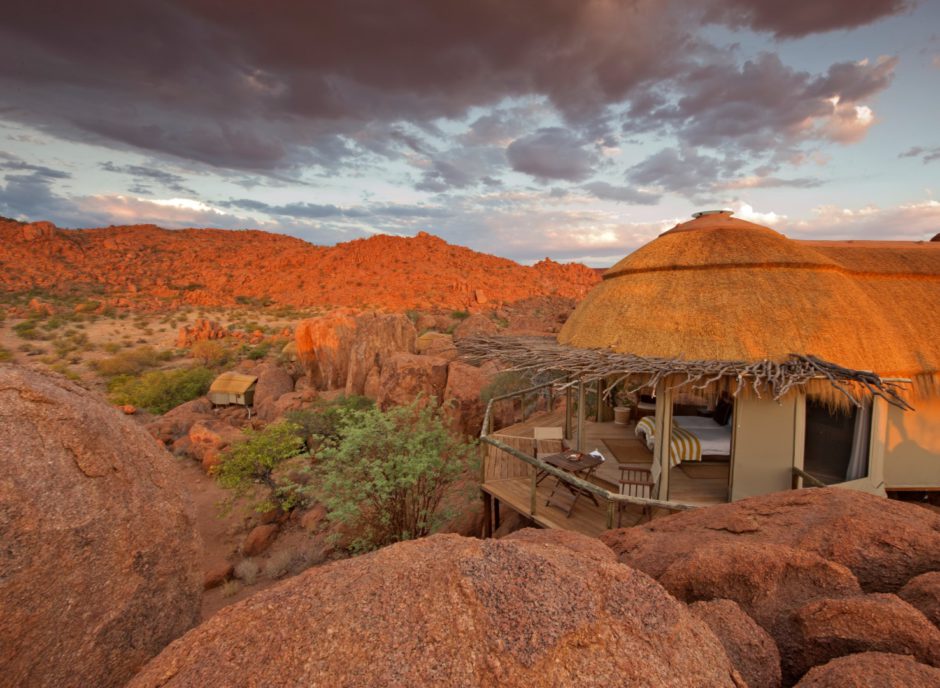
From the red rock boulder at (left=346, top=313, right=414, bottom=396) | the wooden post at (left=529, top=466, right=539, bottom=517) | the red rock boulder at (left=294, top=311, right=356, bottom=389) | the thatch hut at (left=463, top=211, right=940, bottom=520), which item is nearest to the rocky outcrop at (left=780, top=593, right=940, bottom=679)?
the thatch hut at (left=463, top=211, right=940, bottom=520)

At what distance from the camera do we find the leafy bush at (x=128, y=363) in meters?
23.4

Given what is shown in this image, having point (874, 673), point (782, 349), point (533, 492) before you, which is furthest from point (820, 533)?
point (782, 349)

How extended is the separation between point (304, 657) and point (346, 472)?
22.3ft

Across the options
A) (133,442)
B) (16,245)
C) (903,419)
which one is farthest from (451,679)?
(16,245)

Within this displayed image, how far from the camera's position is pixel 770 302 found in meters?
8.43

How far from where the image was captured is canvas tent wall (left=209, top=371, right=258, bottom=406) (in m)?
19.0

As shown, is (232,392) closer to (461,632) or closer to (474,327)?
(474,327)

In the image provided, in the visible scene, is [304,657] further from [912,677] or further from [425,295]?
[425,295]

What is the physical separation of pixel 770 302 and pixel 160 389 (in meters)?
22.5

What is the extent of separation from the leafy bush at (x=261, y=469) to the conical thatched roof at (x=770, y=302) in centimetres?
790

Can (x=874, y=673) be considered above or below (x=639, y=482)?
above

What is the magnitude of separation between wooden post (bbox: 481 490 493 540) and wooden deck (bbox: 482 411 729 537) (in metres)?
0.16

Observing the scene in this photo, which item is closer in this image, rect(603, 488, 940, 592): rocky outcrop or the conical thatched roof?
rect(603, 488, 940, 592): rocky outcrop

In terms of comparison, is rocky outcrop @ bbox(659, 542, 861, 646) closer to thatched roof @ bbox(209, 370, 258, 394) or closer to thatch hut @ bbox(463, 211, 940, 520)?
thatch hut @ bbox(463, 211, 940, 520)
